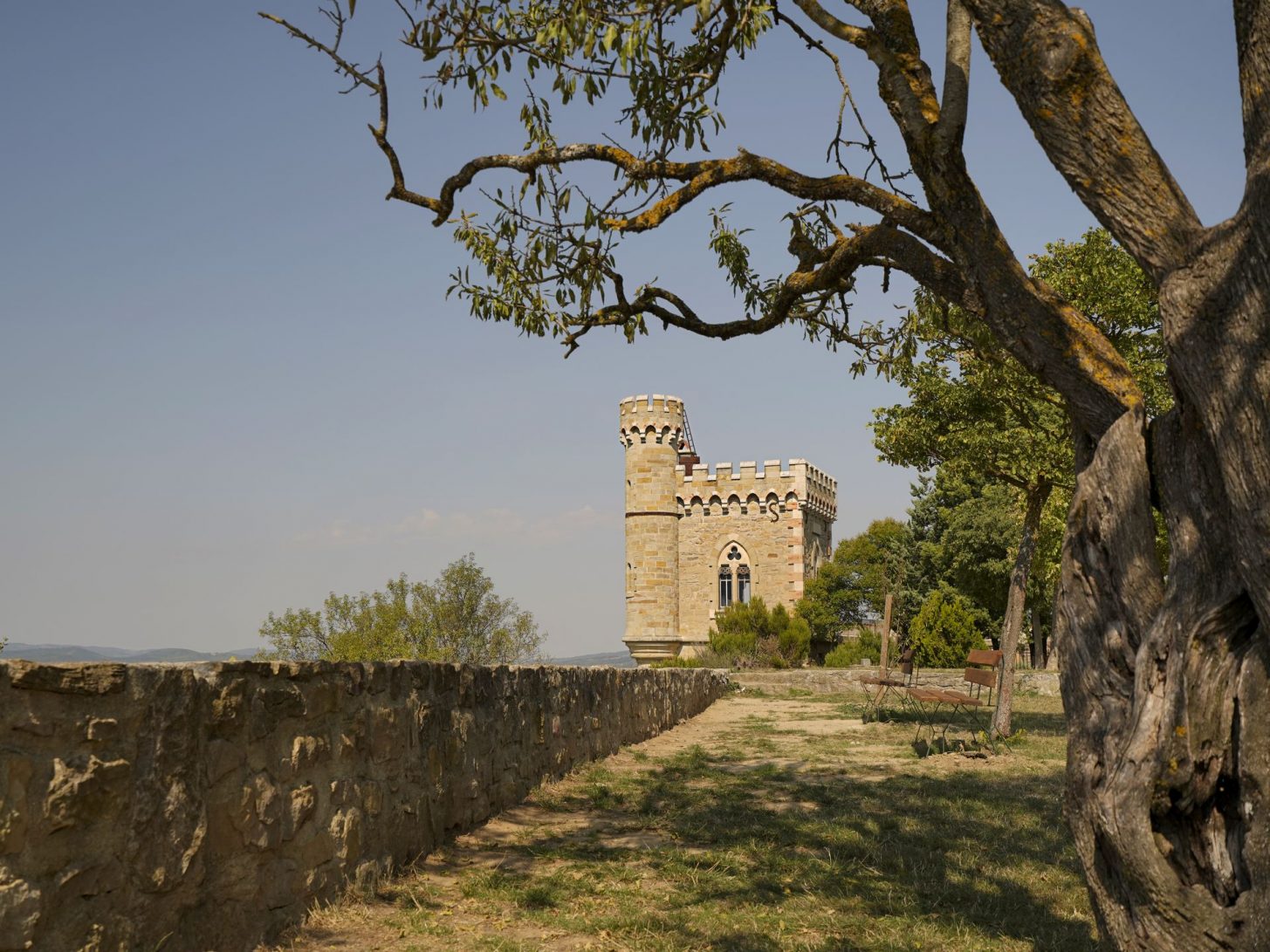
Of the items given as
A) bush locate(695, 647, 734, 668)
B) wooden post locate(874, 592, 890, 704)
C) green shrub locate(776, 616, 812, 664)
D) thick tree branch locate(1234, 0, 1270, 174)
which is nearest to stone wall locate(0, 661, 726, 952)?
thick tree branch locate(1234, 0, 1270, 174)

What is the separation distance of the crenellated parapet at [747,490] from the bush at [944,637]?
12.0 meters

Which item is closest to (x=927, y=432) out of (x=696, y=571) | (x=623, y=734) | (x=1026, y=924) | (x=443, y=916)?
(x=623, y=734)

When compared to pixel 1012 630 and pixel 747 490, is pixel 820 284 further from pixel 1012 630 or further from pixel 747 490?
pixel 747 490

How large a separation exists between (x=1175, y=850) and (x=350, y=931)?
10.9 feet

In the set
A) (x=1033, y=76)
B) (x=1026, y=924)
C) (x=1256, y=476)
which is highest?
(x=1033, y=76)

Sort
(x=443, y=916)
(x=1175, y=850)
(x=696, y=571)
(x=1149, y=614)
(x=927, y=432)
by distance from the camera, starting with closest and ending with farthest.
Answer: (x=1175, y=850)
(x=1149, y=614)
(x=443, y=916)
(x=927, y=432)
(x=696, y=571)

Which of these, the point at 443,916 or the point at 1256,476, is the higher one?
the point at 1256,476

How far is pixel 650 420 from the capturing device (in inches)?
1638

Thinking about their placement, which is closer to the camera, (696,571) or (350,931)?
(350,931)

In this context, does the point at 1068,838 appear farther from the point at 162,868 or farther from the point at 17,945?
the point at 17,945

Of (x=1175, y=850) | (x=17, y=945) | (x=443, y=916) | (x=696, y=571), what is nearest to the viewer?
(x=17, y=945)

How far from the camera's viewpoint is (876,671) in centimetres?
2628

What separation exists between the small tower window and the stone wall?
129 feet

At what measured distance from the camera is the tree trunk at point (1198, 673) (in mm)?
3365
